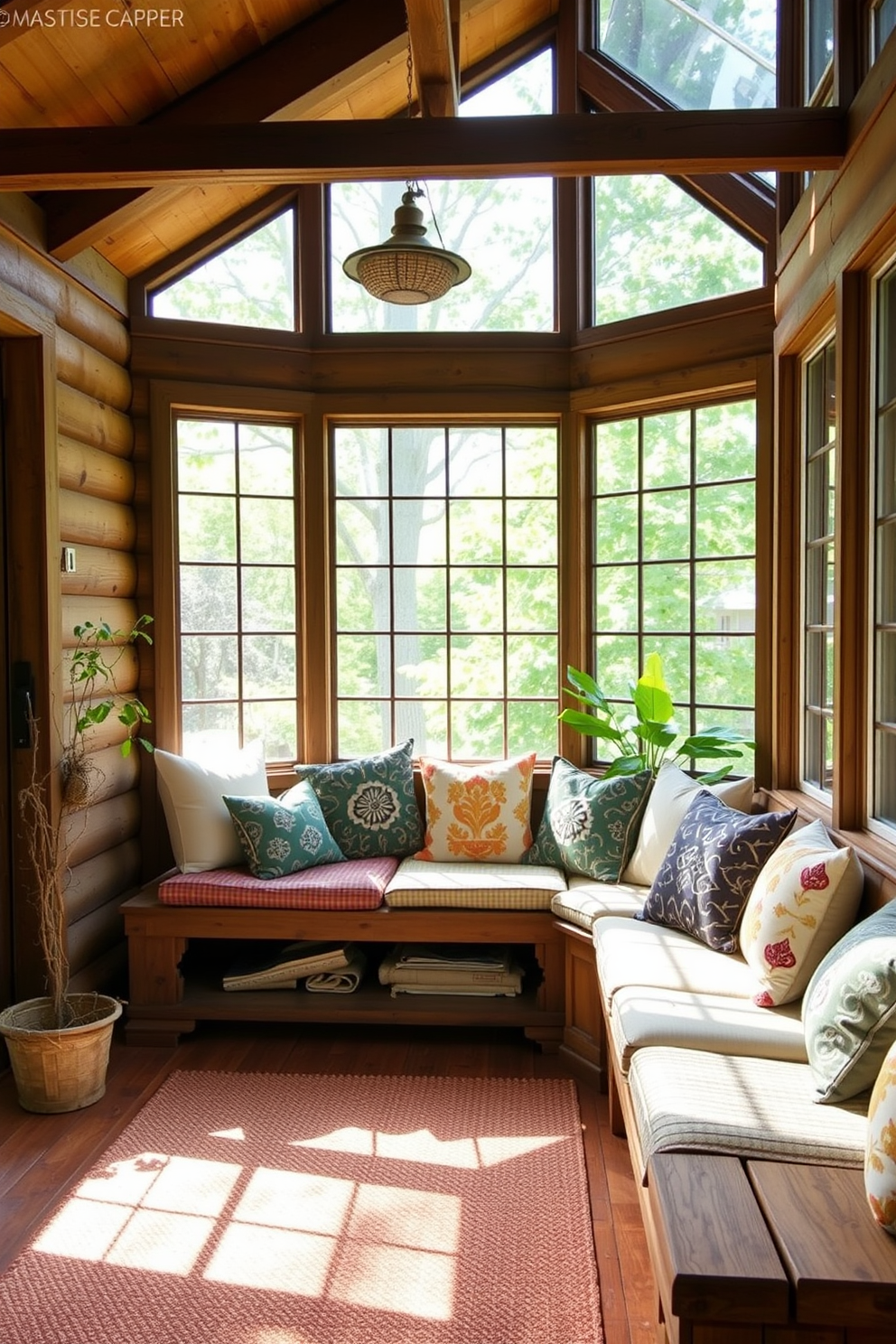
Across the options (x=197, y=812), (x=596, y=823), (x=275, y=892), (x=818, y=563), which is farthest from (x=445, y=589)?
(x=818, y=563)

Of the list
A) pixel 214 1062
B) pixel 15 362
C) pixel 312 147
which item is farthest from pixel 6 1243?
pixel 312 147

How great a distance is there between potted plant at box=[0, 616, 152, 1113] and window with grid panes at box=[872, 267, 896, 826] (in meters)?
2.57

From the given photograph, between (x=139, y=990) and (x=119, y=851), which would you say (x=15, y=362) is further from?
(x=139, y=990)

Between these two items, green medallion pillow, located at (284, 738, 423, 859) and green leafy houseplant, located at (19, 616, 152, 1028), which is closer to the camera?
green leafy houseplant, located at (19, 616, 152, 1028)

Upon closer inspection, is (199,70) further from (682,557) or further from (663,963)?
(663,963)

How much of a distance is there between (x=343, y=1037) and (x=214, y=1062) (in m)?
0.50

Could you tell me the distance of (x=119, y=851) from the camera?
4.54 m

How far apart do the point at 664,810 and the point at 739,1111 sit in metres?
1.80

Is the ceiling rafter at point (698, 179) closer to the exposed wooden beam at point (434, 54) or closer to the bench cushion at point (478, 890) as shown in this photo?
the exposed wooden beam at point (434, 54)

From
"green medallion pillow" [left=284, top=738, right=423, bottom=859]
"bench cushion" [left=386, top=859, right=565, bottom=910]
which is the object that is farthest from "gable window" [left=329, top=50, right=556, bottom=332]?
"bench cushion" [left=386, top=859, right=565, bottom=910]

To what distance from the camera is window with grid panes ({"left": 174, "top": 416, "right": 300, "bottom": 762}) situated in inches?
189

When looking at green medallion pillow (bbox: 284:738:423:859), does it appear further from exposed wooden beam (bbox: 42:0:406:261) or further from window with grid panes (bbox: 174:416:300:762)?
exposed wooden beam (bbox: 42:0:406:261)

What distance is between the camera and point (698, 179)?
14.5 ft

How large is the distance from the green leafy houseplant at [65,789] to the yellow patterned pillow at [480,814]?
1.22 m
